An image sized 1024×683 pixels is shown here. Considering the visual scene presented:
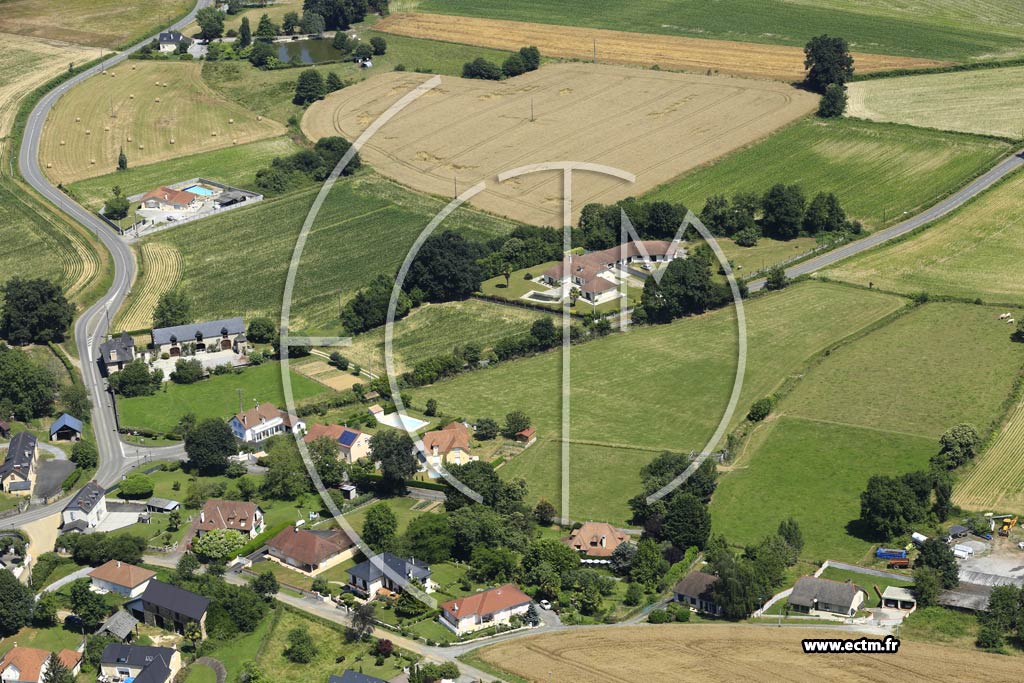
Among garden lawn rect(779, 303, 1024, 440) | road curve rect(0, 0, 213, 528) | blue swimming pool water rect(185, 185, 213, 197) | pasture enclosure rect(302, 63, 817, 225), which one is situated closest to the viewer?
road curve rect(0, 0, 213, 528)

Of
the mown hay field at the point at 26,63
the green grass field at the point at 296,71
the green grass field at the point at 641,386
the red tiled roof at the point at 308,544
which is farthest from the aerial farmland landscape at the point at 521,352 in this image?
the mown hay field at the point at 26,63

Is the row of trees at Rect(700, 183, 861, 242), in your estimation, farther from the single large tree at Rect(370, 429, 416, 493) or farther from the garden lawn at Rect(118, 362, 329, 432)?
the single large tree at Rect(370, 429, 416, 493)

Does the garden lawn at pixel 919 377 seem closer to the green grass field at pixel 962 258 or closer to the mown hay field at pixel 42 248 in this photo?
the green grass field at pixel 962 258

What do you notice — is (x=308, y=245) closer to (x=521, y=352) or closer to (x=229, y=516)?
(x=521, y=352)

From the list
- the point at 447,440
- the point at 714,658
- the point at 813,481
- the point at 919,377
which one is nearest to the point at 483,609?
the point at 714,658

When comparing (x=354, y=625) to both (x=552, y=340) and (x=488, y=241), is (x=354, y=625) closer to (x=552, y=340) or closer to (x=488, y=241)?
(x=552, y=340)

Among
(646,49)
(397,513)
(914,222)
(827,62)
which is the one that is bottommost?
(397,513)

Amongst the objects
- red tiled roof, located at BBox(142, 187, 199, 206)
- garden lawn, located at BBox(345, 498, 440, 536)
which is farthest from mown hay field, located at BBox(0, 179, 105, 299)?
garden lawn, located at BBox(345, 498, 440, 536)
